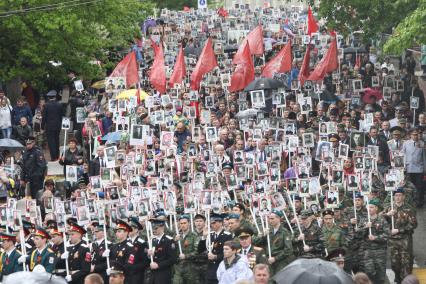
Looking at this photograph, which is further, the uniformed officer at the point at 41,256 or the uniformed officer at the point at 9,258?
the uniformed officer at the point at 9,258

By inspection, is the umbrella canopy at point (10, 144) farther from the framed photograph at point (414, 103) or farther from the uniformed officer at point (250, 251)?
the uniformed officer at point (250, 251)

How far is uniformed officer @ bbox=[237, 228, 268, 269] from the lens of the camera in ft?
63.1

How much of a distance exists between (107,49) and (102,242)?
738 inches

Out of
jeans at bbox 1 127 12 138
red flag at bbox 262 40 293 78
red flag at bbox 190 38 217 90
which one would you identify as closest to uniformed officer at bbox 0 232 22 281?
jeans at bbox 1 127 12 138

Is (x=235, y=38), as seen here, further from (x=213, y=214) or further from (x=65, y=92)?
(x=213, y=214)

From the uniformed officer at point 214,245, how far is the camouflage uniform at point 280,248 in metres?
0.61

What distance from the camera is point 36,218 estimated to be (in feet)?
71.6

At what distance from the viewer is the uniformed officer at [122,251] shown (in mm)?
20500

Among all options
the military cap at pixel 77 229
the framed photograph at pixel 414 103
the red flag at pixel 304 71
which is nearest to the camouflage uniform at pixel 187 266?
the military cap at pixel 77 229

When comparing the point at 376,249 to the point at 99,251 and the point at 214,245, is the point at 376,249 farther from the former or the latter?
the point at 99,251

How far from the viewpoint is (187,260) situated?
20.8 metres

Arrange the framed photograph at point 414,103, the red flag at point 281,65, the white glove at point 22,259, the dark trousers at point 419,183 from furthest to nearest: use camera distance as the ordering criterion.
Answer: the red flag at point 281,65, the framed photograph at point 414,103, the dark trousers at point 419,183, the white glove at point 22,259

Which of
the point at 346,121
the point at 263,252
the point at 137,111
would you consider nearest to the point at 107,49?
the point at 137,111

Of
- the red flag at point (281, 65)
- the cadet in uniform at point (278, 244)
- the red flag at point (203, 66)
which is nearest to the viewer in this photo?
the cadet in uniform at point (278, 244)
